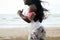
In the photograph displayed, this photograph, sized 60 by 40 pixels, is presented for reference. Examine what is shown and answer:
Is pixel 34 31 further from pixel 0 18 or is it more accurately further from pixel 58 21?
pixel 0 18

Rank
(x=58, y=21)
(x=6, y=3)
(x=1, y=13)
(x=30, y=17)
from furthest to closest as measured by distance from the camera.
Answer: (x=6, y=3) < (x=1, y=13) < (x=58, y=21) < (x=30, y=17)

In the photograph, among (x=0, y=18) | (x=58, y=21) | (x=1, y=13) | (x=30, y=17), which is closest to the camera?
(x=30, y=17)

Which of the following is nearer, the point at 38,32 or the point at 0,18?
the point at 38,32

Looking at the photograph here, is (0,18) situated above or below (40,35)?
above

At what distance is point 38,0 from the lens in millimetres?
3391

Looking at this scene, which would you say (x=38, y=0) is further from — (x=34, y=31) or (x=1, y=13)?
(x=1, y=13)

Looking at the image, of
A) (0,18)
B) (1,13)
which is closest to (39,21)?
(0,18)

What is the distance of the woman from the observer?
330 cm

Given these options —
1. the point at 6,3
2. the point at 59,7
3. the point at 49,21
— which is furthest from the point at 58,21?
the point at 6,3

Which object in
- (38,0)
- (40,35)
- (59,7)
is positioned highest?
(59,7)

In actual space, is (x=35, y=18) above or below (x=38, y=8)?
below

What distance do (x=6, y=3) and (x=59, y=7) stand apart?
397 cm

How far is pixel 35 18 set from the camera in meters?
3.33

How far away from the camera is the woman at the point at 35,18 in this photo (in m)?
3.30
